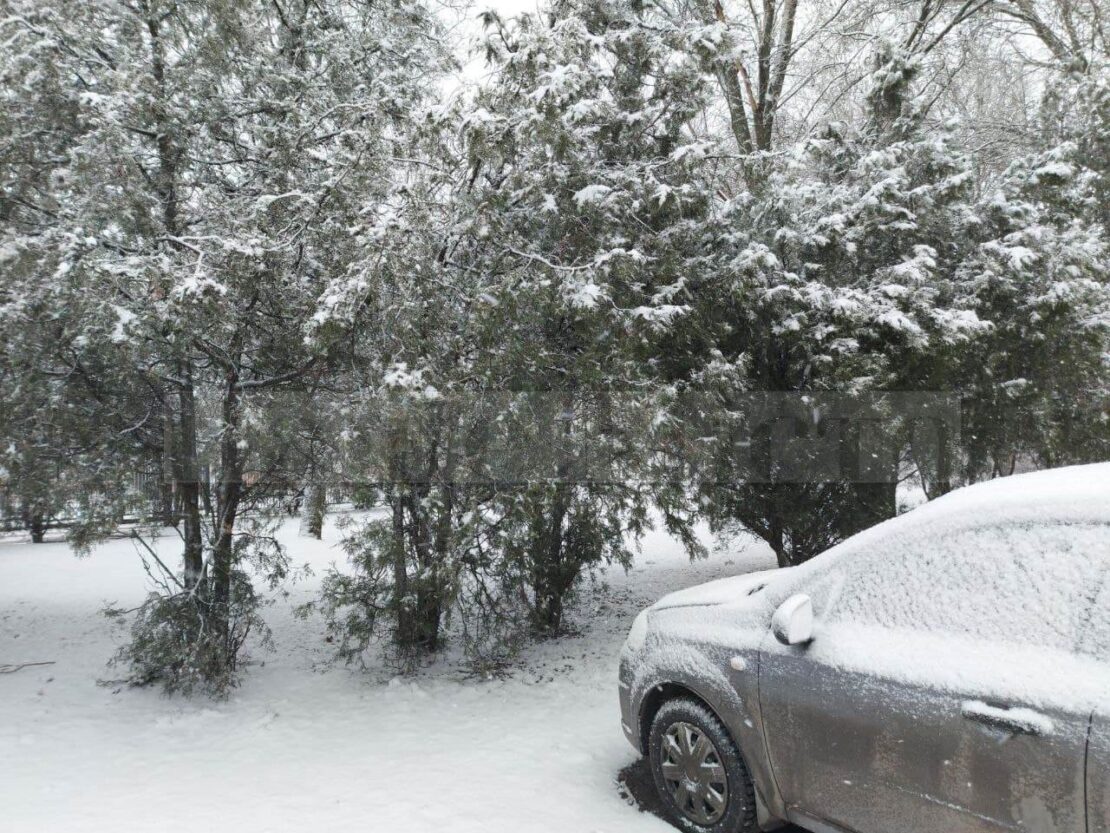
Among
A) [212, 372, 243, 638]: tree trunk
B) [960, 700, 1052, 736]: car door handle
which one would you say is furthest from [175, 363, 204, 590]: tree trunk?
[960, 700, 1052, 736]: car door handle

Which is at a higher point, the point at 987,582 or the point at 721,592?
the point at 987,582

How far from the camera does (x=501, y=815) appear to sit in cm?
347

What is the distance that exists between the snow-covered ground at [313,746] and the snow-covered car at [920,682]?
0.74 metres

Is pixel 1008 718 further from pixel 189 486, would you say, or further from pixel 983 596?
pixel 189 486

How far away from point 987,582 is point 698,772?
1.58 metres

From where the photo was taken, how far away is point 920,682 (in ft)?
8.00

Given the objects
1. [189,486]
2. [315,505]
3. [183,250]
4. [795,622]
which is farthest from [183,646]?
[795,622]

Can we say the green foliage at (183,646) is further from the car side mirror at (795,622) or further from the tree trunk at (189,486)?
the car side mirror at (795,622)

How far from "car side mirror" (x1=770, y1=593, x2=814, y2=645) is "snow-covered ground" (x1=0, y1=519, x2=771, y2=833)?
130 centimetres

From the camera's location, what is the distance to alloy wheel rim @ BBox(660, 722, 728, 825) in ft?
10.3

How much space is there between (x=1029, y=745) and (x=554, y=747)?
9.56 ft

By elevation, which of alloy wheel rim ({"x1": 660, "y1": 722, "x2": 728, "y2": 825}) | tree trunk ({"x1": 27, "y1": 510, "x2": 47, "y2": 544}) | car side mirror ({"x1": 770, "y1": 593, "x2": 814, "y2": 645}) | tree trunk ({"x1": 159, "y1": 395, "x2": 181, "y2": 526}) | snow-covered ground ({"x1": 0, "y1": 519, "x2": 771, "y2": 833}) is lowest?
snow-covered ground ({"x1": 0, "y1": 519, "x2": 771, "y2": 833})

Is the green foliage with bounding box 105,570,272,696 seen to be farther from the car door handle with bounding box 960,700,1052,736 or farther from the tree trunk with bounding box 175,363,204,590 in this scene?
the car door handle with bounding box 960,700,1052,736

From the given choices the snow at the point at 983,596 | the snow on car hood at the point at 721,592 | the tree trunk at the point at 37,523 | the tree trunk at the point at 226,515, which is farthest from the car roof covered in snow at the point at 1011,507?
the tree trunk at the point at 37,523
